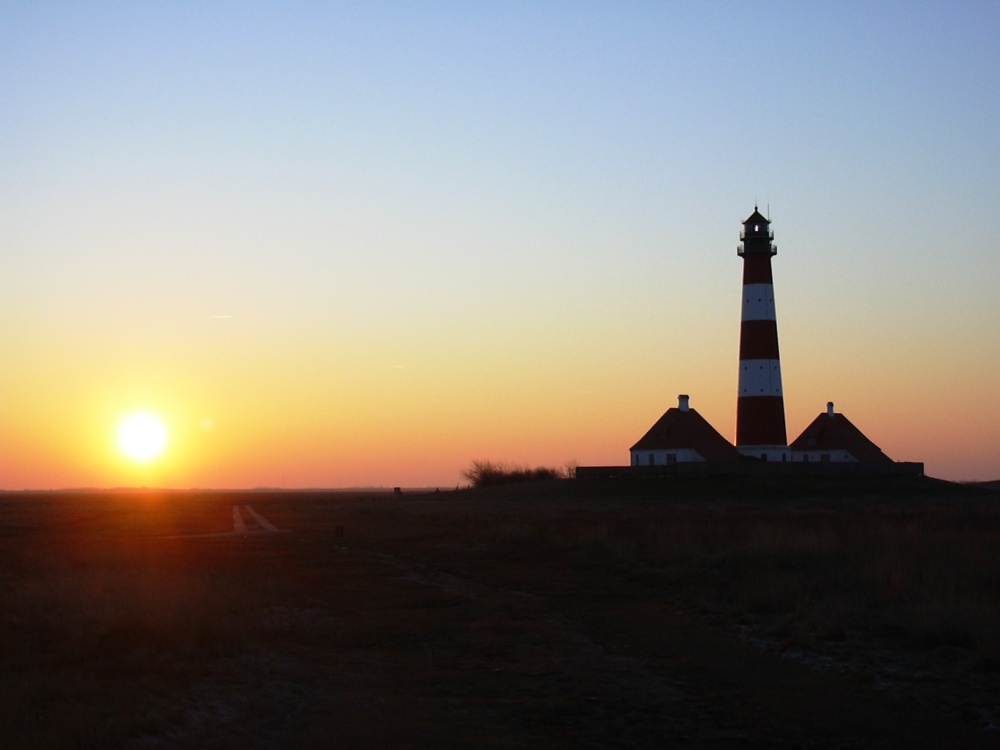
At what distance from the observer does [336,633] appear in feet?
56.2

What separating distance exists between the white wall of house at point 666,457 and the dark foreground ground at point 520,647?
137ft

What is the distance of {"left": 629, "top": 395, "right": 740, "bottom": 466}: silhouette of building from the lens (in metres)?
72.9

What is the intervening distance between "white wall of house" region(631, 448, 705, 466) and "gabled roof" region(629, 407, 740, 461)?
0.22 m

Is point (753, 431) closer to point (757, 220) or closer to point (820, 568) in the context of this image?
point (757, 220)

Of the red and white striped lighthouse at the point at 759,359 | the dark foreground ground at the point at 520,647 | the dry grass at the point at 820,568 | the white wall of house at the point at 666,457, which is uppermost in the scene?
the red and white striped lighthouse at the point at 759,359

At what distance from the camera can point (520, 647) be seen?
52.1ft

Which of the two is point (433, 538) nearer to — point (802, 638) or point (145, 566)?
point (145, 566)

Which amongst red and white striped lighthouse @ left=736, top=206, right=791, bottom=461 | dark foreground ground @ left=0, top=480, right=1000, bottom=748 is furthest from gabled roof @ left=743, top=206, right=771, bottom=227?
dark foreground ground @ left=0, top=480, right=1000, bottom=748

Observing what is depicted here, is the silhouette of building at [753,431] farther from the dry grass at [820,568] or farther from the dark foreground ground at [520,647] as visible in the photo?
the dark foreground ground at [520,647]

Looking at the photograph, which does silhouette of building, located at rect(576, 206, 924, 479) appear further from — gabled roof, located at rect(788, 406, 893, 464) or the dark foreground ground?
the dark foreground ground

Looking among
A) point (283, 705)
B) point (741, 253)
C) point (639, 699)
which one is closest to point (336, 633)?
point (283, 705)

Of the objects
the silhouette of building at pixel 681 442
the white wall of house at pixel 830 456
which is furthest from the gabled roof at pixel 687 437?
the white wall of house at pixel 830 456

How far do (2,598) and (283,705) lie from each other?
8499mm

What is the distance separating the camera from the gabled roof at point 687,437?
73125 mm
